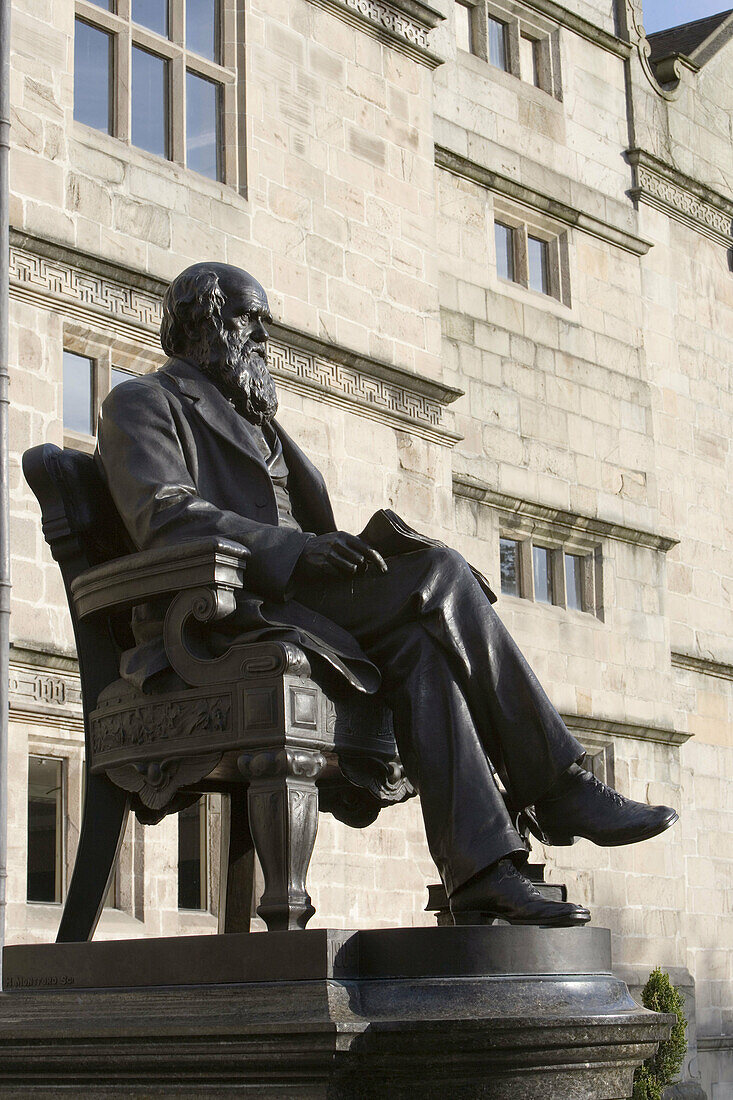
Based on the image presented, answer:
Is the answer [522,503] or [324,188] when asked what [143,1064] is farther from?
[522,503]

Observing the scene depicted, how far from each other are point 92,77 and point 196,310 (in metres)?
5.43


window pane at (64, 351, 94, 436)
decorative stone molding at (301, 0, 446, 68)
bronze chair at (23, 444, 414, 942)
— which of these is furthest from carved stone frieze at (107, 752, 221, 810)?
decorative stone molding at (301, 0, 446, 68)

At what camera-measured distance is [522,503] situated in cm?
1195

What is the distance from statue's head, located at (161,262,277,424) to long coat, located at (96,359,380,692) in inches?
1.9

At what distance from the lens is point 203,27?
9.95m

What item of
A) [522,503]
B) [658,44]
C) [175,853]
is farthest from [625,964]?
[658,44]

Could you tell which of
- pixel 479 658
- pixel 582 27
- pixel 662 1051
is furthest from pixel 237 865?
pixel 582 27

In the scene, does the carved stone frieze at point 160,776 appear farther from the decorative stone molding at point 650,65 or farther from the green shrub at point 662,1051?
the decorative stone molding at point 650,65

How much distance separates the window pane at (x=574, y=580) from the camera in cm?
1249

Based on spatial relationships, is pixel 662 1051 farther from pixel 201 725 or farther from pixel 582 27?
pixel 201 725

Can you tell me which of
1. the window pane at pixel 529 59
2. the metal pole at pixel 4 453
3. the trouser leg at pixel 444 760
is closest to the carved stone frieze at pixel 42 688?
the metal pole at pixel 4 453

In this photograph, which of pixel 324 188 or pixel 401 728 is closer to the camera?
pixel 401 728

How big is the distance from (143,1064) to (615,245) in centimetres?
1123

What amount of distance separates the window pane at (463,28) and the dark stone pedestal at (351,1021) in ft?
34.1
